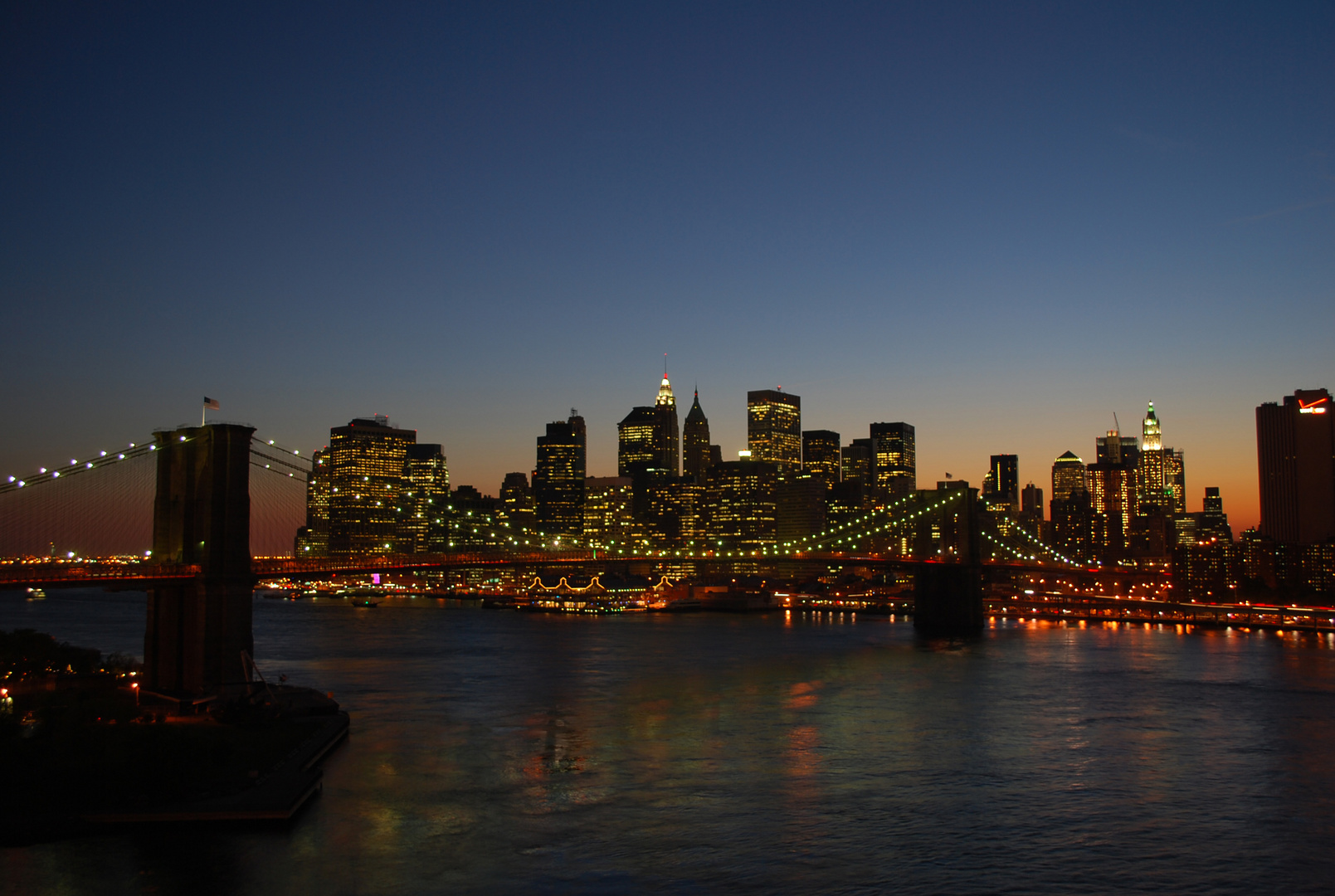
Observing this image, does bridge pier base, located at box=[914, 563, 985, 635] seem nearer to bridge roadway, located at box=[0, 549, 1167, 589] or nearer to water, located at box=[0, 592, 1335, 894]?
bridge roadway, located at box=[0, 549, 1167, 589]

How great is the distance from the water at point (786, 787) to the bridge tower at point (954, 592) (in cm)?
2812

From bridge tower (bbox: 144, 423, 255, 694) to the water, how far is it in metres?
4.45

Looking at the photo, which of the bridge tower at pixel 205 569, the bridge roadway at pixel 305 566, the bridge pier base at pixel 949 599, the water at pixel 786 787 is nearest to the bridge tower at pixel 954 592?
the bridge pier base at pixel 949 599

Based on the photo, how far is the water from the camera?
18234 mm

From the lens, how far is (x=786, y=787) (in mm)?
24750

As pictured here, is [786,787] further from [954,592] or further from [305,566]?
[954,592]

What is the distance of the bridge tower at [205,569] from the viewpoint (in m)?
30.3

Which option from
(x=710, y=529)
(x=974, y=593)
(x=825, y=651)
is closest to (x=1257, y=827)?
(x=825, y=651)

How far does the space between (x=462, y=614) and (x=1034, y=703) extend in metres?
74.4

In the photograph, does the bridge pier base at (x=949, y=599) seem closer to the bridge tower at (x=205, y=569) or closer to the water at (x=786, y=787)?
the water at (x=786, y=787)

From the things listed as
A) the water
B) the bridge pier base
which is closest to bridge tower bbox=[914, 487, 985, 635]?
the bridge pier base

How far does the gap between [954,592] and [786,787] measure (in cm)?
6008

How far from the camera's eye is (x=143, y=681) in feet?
104

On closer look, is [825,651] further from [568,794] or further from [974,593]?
[568,794]
